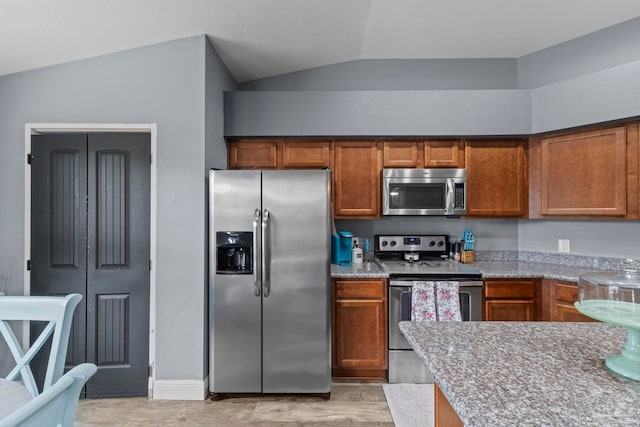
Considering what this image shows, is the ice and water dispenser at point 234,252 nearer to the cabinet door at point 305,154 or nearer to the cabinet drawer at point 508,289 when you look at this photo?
the cabinet door at point 305,154

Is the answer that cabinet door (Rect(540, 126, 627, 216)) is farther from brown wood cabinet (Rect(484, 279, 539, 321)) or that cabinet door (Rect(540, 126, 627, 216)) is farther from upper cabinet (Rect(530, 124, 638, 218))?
brown wood cabinet (Rect(484, 279, 539, 321))

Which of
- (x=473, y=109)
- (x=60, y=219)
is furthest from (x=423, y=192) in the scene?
(x=60, y=219)

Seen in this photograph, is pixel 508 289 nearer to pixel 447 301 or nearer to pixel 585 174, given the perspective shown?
pixel 447 301

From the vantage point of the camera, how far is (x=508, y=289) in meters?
2.78

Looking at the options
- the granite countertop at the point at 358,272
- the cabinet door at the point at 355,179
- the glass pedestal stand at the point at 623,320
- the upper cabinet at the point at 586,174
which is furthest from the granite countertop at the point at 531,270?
the glass pedestal stand at the point at 623,320

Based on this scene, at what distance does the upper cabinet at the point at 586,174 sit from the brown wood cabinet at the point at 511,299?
2.28 ft

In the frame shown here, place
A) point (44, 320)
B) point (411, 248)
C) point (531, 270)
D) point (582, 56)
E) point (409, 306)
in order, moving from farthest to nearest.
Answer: point (411, 248), point (582, 56), point (531, 270), point (409, 306), point (44, 320)

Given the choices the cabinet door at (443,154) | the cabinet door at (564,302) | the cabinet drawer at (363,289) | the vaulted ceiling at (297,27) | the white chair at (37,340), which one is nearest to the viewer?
the white chair at (37,340)

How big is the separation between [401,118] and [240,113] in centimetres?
143

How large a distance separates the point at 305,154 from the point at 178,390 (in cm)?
214

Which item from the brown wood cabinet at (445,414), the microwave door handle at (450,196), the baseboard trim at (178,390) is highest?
the microwave door handle at (450,196)

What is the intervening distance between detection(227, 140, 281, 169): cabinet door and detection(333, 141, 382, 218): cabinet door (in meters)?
0.58

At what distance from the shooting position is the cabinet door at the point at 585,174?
8.59ft

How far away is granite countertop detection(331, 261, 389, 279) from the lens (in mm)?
2781
